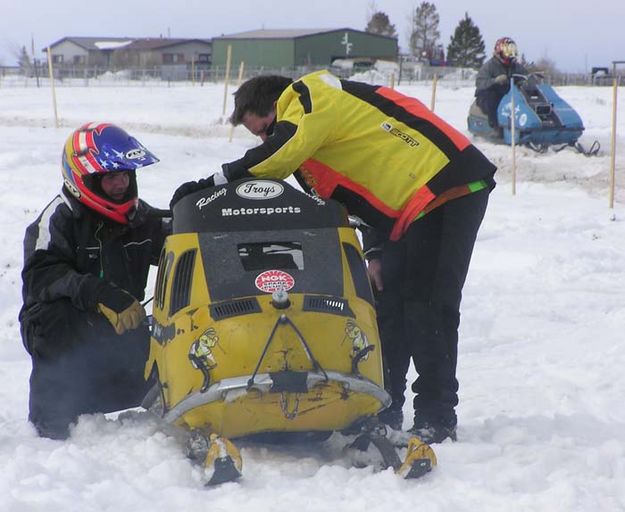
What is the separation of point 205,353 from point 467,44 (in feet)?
241

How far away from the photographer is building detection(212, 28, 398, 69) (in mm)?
65875

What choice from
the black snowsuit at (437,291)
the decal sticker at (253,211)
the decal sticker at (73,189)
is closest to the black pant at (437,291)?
the black snowsuit at (437,291)

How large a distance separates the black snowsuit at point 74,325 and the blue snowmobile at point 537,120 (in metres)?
12.2

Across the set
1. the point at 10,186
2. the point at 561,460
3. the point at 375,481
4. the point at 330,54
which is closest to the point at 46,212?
the point at 375,481

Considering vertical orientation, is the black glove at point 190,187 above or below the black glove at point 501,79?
below

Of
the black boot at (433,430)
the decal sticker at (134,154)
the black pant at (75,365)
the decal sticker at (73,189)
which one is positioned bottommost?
the black boot at (433,430)

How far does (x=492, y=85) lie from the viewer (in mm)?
16250

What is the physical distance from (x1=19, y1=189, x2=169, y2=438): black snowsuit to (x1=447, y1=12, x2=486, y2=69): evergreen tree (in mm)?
71152

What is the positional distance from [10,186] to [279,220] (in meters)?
8.78

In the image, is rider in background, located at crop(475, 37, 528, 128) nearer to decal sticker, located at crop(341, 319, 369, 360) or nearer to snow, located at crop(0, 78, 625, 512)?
snow, located at crop(0, 78, 625, 512)

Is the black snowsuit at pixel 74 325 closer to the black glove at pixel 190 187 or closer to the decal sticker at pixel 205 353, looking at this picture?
the black glove at pixel 190 187

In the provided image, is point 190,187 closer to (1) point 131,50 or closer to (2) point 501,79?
(2) point 501,79

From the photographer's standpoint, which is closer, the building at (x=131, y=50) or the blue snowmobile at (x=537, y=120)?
the blue snowmobile at (x=537, y=120)

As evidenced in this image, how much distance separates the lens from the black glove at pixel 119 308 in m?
4.29
